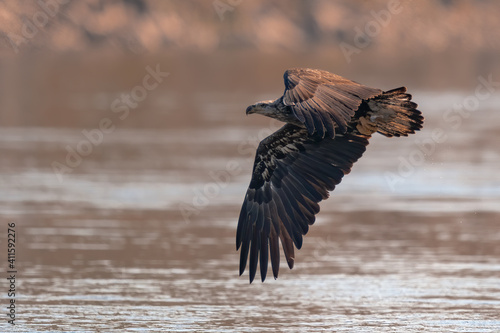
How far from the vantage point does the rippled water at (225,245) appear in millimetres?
10633

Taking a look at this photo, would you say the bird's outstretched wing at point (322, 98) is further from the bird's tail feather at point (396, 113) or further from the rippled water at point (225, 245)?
the rippled water at point (225, 245)

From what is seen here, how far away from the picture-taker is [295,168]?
10414 millimetres

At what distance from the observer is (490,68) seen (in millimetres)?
47281

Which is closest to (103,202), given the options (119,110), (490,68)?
(119,110)

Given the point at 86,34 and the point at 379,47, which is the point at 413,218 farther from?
the point at 379,47

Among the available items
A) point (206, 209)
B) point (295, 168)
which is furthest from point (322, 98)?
point (206, 209)

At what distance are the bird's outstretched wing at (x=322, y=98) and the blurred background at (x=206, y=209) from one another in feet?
6.66

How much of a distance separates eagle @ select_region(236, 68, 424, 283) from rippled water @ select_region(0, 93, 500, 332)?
75 centimetres

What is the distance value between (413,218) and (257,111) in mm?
5503

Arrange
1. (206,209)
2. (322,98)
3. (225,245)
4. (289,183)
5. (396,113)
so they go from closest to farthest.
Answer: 1. (322,98)
2. (396,113)
3. (289,183)
4. (225,245)
5. (206,209)

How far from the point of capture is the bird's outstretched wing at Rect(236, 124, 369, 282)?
9.99 metres

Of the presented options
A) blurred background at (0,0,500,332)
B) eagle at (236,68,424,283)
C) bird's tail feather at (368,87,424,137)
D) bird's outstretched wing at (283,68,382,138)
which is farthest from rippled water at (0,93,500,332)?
bird's outstretched wing at (283,68,382,138)

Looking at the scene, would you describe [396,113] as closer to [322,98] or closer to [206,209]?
[322,98]

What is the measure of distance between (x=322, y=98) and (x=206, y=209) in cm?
728
